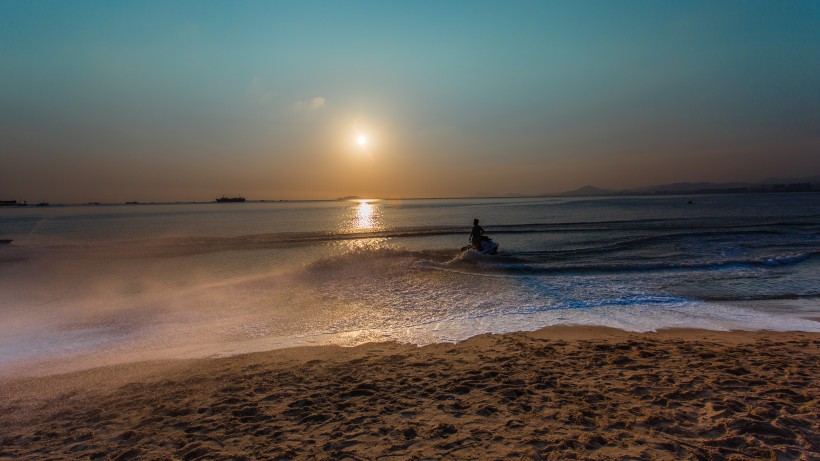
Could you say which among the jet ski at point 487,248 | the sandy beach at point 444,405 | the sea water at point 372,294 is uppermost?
the jet ski at point 487,248

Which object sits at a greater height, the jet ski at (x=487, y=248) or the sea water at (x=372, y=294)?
the jet ski at (x=487, y=248)

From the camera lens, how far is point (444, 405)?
5.75 metres

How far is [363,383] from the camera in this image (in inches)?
262

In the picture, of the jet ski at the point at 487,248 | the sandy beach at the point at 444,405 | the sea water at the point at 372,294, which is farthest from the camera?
the jet ski at the point at 487,248

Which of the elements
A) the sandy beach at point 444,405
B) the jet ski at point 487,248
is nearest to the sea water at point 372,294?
the jet ski at point 487,248

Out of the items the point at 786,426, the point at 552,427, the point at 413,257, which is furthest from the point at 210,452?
the point at 413,257

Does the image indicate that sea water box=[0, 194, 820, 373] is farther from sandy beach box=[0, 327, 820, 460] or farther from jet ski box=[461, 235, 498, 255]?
sandy beach box=[0, 327, 820, 460]

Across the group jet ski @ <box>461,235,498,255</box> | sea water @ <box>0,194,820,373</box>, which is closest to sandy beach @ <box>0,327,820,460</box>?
sea water @ <box>0,194,820,373</box>

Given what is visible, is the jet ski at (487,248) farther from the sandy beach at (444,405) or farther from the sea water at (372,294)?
the sandy beach at (444,405)

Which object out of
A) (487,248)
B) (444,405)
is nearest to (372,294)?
(444,405)

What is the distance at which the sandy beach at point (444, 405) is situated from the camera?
15.5ft

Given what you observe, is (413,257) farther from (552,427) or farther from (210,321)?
(552,427)

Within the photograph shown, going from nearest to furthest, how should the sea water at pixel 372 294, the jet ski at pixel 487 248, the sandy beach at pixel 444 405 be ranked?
1. the sandy beach at pixel 444 405
2. the sea water at pixel 372 294
3. the jet ski at pixel 487 248

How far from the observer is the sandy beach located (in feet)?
15.5
